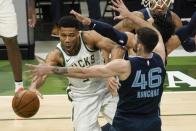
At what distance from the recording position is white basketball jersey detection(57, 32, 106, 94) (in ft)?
18.6

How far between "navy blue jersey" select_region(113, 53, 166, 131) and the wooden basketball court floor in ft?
5.66

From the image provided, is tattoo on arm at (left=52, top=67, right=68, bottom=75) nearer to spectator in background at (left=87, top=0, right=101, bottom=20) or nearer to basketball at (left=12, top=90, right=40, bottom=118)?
basketball at (left=12, top=90, right=40, bottom=118)

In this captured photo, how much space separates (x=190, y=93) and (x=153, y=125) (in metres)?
3.33

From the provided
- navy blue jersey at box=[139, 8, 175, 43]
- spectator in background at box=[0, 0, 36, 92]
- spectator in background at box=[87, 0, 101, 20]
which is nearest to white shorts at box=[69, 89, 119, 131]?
navy blue jersey at box=[139, 8, 175, 43]

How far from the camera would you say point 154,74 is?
464 cm

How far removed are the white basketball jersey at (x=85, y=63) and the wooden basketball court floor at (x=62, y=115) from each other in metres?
0.78

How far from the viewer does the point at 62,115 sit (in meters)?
6.91

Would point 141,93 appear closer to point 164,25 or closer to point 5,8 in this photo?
point 164,25

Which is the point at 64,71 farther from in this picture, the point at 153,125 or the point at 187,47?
the point at 187,47

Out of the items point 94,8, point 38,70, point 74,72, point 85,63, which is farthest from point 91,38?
point 94,8

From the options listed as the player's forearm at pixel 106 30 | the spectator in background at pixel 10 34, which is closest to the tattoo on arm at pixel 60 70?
the player's forearm at pixel 106 30

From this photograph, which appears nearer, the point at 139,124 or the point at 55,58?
the point at 139,124

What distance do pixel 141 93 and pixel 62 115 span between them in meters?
2.44

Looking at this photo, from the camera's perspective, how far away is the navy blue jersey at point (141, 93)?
4.58 metres
